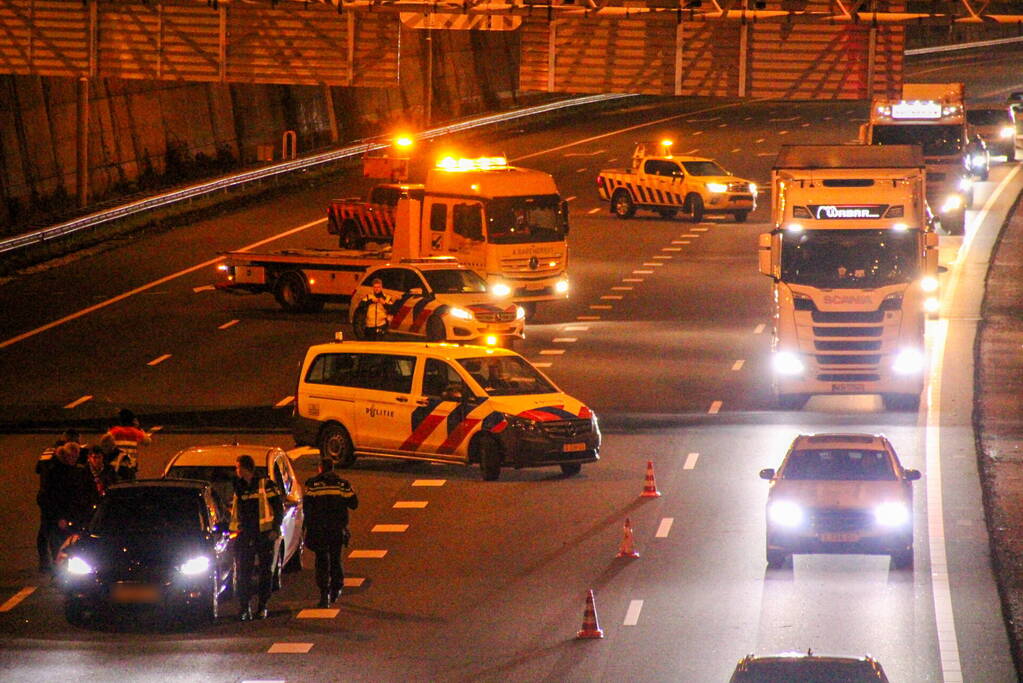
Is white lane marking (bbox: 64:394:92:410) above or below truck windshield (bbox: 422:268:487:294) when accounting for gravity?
below

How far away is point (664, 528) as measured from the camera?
859 inches

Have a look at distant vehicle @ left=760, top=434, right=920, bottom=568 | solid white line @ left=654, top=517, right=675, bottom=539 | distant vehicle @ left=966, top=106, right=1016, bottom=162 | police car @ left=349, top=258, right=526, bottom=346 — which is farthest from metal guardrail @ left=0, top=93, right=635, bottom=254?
distant vehicle @ left=760, top=434, right=920, bottom=568

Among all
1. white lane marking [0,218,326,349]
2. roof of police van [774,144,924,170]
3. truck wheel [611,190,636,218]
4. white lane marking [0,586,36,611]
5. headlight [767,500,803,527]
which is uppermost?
roof of police van [774,144,924,170]

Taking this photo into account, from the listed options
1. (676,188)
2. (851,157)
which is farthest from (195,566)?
(676,188)

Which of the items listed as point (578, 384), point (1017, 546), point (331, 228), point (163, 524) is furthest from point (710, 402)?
point (331, 228)

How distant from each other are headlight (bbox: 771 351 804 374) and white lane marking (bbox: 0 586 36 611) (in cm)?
1382

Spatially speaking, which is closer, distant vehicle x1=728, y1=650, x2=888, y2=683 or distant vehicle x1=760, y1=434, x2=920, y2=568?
distant vehicle x1=728, y1=650, x2=888, y2=683

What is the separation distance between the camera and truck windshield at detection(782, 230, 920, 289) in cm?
2933

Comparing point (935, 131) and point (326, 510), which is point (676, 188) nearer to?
point (935, 131)

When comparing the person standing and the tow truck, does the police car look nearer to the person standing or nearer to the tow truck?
the person standing

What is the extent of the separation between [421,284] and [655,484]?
491 inches

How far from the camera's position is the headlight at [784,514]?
1950 centimetres

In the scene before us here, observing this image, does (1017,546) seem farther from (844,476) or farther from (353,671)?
(353,671)

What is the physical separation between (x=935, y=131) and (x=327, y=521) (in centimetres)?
3254
